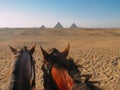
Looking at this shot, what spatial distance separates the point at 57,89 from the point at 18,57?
2.26 ft

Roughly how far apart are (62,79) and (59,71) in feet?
0.28

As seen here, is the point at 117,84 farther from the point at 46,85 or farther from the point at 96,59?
the point at 46,85

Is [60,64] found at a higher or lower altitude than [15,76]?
higher

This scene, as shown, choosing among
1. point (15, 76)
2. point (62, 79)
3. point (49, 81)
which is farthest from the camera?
point (49, 81)

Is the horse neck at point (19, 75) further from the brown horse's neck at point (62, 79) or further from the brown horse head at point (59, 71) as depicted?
the brown horse's neck at point (62, 79)

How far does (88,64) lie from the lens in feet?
37.0

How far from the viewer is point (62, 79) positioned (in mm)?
2113

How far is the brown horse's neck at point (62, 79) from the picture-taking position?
2.01 meters

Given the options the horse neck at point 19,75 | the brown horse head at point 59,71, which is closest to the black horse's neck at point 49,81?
the brown horse head at point 59,71

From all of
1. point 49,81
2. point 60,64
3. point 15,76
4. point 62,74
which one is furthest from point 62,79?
point 15,76

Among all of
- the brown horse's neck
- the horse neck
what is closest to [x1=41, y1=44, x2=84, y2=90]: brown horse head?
the brown horse's neck

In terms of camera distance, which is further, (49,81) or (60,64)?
(49,81)

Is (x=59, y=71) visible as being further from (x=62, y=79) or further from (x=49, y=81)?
(x=49, y=81)

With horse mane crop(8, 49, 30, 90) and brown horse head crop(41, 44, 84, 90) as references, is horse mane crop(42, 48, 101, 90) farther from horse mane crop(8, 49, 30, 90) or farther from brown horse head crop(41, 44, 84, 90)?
horse mane crop(8, 49, 30, 90)
